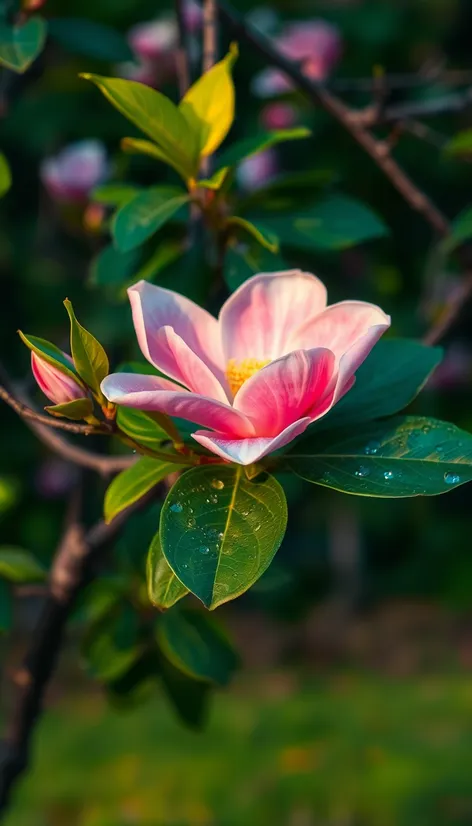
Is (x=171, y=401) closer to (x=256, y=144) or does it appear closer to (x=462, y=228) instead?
(x=256, y=144)

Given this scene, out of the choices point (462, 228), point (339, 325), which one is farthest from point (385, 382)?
point (462, 228)

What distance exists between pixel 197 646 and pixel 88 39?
773mm

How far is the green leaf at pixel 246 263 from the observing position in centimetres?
103

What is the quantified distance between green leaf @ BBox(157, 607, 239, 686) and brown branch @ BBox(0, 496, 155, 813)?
0.13 meters

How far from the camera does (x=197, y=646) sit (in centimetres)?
118

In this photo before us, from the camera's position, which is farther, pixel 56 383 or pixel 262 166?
pixel 262 166

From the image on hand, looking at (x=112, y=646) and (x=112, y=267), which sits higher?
(x=112, y=267)

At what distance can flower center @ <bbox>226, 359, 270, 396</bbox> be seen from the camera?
0.80 m

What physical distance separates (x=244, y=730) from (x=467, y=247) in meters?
2.43

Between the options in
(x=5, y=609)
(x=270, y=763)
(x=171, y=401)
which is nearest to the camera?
(x=171, y=401)

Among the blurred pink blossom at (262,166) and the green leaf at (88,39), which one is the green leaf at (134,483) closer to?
the green leaf at (88,39)

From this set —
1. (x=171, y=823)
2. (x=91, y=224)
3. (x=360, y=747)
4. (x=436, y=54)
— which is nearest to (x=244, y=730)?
(x=360, y=747)

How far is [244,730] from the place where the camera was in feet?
11.3

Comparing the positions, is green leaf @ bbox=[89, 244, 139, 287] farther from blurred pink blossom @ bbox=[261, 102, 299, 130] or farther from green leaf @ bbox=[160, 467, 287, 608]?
blurred pink blossom @ bbox=[261, 102, 299, 130]
